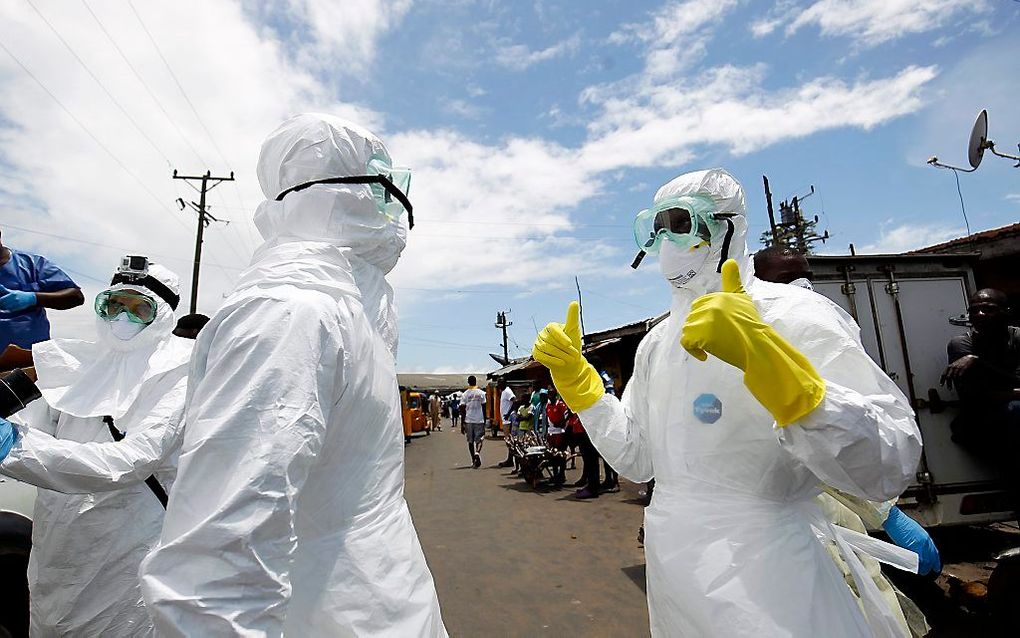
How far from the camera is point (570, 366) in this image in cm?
251

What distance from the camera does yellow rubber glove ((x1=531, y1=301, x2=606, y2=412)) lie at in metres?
2.48

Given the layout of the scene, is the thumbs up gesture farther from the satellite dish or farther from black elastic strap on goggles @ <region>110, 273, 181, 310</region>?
the satellite dish

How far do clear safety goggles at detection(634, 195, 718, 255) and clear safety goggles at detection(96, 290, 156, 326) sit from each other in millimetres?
2573

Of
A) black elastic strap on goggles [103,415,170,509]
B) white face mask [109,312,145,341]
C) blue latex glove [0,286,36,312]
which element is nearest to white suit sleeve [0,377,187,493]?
black elastic strap on goggles [103,415,170,509]

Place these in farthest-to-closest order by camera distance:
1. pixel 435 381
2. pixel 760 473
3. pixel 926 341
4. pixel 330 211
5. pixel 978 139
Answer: pixel 435 381, pixel 978 139, pixel 926 341, pixel 760 473, pixel 330 211

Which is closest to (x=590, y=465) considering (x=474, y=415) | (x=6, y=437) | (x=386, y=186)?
(x=474, y=415)

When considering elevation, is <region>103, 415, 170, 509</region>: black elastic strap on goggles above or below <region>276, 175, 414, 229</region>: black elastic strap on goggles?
below

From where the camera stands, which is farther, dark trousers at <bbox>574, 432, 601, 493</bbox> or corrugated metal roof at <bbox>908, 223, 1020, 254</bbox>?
dark trousers at <bbox>574, 432, 601, 493</bbox>

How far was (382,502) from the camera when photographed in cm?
128

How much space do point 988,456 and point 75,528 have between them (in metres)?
6.22

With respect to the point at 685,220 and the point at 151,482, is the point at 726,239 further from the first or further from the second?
the point at 151,482

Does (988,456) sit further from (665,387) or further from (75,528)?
(75,528)

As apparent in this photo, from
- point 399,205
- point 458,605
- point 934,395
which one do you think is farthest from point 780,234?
point 399,205

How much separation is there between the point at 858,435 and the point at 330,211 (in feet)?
5.10
